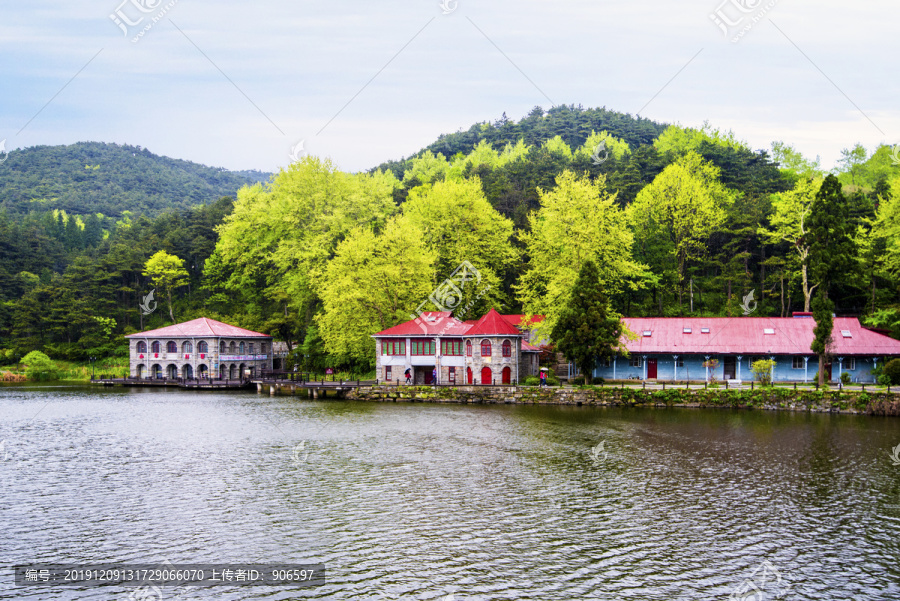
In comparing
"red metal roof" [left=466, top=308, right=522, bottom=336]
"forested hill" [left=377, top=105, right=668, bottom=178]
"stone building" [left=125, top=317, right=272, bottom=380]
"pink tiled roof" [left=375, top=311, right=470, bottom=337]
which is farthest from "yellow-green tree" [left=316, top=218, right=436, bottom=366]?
"forested hill" [left=377, top=105, right=668, bottom=178]

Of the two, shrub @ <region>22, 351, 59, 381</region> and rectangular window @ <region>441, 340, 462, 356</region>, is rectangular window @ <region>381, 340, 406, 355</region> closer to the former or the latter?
rectangular window @ <region>441, 340, 462, 356</region>

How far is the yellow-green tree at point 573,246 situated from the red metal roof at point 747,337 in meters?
5.59

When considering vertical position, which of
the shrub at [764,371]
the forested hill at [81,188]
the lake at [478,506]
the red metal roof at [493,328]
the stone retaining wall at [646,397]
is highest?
the forested hill at [81,188]

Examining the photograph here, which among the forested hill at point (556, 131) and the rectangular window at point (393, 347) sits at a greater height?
the forested hill at point (556, 131)

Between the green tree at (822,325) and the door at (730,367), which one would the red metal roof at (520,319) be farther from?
the green tree at (822,325)

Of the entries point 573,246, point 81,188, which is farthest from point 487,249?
point 81,188

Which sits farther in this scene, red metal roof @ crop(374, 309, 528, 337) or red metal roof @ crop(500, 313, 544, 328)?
red metal roof @ crop(500, 313, 544, 328)

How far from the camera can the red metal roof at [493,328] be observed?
187 feet

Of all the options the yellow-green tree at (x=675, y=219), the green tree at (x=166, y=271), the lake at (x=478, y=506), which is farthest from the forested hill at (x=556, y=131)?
the lake at (x=478, y=506)

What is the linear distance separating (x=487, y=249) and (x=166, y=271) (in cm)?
4699

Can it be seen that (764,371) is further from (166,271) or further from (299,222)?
(166,271)

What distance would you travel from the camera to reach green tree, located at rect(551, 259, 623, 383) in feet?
174

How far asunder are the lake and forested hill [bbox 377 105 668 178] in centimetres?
9920

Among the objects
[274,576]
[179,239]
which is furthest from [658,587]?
[179,239]
